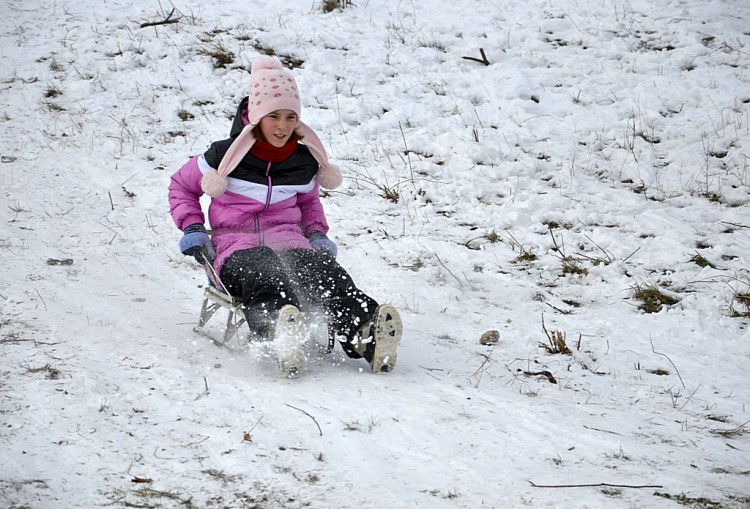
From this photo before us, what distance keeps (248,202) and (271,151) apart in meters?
0.33

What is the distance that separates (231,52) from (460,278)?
4780 mm

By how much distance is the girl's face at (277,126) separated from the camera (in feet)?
13.4

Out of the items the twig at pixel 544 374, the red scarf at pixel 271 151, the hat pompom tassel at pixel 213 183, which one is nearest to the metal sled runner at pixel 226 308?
the hat pompom tassel at pixel 213 183

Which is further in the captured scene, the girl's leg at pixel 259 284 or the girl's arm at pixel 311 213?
the girl's arm at pixel 311 213

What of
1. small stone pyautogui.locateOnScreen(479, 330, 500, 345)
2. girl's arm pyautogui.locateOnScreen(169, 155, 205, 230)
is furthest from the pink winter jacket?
small stone pyautogui.locateOnScreen(479, 330, 500, 345)

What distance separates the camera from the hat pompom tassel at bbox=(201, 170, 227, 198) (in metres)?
4.01

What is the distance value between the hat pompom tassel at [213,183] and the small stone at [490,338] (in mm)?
1794

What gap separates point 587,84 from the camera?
7855mm

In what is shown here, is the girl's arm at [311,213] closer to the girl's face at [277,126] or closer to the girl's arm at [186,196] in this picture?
the girl's face at [277,126]

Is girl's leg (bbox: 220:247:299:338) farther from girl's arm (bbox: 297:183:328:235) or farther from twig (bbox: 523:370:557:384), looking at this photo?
twig (bbox: 523:370:557:384)

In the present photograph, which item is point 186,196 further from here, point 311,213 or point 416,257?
point 416,257

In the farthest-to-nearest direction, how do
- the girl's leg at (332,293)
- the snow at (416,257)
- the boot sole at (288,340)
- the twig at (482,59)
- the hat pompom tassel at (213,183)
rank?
the twig at (482,59), the hat pompom tassel at (213,183), the girl's leg at (332,293), the boot sole at (288,340), the snow at (416,257)

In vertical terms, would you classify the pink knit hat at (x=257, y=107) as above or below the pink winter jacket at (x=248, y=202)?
above

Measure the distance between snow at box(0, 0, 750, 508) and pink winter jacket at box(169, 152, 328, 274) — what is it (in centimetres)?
63
